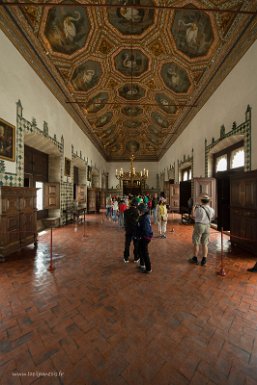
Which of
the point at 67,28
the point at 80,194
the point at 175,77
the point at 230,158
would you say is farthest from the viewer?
the point at 80,194

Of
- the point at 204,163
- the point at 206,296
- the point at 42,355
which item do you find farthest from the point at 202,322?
the point at 204,163

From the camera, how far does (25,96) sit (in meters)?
7.28

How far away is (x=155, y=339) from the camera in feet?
8.14

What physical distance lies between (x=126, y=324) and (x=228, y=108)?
28.9 feet

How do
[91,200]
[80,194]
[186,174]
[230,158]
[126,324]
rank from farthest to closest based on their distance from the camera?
[91,200] → [186,174] → [80,194] → [230,158] → [126,324]

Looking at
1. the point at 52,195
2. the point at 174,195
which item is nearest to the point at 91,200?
the point at 174,195

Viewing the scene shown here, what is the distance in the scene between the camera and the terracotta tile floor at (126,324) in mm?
2027

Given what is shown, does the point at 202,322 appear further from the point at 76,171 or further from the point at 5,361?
the point at 76,171

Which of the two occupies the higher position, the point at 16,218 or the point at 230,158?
the point at 230,158

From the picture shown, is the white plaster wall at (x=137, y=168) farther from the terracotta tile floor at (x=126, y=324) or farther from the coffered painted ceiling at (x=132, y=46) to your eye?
the terracotta tile floor at (x=126, y=324)

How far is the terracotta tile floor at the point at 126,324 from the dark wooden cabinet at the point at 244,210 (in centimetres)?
129

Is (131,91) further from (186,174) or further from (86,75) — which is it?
(186,174)

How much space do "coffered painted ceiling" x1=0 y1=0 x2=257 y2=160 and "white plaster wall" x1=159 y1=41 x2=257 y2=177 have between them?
449 mm

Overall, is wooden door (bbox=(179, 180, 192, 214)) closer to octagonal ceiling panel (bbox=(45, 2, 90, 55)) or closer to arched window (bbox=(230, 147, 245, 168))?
arched window (bbox=(230, 147, 245, 168))
